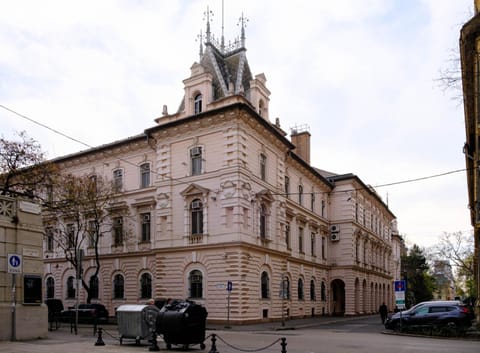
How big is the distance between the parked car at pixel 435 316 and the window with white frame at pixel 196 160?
49.4ft

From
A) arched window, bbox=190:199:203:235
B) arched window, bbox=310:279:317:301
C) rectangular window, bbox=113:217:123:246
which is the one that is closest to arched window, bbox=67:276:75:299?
rectangular window, bbox=113:217:123:246

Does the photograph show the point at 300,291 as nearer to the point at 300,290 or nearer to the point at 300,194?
the point at 300,290

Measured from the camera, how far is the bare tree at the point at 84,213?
3584cm

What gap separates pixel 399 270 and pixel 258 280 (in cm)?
6523

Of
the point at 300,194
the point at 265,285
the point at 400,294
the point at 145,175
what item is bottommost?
the point at 265,285

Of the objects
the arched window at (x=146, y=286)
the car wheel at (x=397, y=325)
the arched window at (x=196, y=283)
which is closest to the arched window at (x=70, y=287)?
the arched window at (x=146, y=286)

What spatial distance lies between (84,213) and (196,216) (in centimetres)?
781

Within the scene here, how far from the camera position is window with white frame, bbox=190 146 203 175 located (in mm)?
35000

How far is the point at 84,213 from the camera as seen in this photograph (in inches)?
1423

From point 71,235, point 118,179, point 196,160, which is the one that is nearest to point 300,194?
point 196,160

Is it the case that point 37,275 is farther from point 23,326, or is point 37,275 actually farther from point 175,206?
point 175,206

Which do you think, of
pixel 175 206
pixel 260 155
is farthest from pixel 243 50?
pixel 175 206

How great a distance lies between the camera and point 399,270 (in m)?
93.1

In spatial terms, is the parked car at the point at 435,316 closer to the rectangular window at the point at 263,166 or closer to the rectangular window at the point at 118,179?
the rectangular window at the point at 263,166
